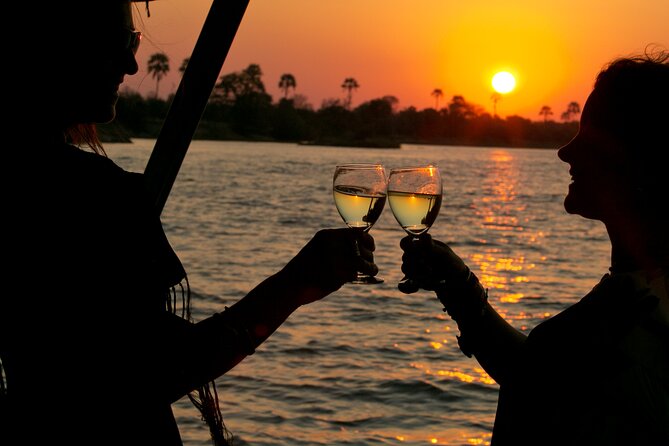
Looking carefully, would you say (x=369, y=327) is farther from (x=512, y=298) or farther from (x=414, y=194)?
(x=414, y=194)

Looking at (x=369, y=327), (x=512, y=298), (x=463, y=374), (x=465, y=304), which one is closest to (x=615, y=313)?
(x=465, y=304)

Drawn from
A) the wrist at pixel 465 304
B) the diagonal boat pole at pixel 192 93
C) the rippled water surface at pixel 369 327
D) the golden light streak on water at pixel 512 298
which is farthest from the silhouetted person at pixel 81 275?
the golden light streak on water at pixel 512 298

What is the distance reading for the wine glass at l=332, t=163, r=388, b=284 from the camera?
232cm

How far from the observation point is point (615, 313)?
1718 mm

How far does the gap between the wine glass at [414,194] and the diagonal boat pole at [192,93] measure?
0.55 m

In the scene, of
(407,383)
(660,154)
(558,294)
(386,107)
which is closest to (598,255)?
A: (558,294)

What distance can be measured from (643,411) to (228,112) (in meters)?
111

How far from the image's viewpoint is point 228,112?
111 metres

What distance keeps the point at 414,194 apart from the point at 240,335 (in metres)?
0.83

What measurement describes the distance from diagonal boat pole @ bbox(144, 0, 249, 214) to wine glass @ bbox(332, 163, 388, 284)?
445 mm

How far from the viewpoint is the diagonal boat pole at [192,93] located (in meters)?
2.07

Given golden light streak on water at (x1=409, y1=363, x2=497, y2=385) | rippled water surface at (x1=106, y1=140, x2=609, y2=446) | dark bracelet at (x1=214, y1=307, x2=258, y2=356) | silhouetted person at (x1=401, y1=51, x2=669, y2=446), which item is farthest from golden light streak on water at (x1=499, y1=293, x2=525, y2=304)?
dark bracelet at (x1=214, y1=307, x2=258, y2=356)

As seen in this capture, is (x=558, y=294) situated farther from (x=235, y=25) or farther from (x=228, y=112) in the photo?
(x=228, y=112)

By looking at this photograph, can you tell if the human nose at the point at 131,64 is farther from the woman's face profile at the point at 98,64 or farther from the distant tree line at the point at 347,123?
the distant tree line at the point at 347,123
